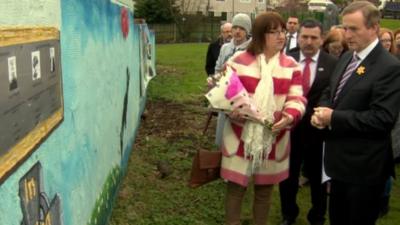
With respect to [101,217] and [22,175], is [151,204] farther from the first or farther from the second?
[22,175]

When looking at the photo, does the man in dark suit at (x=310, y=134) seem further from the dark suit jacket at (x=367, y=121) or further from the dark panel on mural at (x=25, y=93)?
the dark panel on mural at (x=25, y=93)

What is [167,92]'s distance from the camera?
12281 millimetres

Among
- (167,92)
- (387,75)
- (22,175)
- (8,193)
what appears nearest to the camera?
(8,193)

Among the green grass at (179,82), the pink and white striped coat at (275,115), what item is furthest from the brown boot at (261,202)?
the green grass at (179,82)

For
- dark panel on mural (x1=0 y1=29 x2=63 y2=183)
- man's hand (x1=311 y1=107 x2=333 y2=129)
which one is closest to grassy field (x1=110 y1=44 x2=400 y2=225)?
man's hand (x1=311 y1=107 x2=333 y2=129)

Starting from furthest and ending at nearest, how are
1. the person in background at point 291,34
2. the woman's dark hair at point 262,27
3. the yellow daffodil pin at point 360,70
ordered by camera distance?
the person in background at point 291,34 → the woman's dark hair at point 262,27 → the yellow daffodil pin at point 360,70

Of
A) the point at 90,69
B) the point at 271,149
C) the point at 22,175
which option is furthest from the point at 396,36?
the point at 22,175

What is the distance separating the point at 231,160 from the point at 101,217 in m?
1.18

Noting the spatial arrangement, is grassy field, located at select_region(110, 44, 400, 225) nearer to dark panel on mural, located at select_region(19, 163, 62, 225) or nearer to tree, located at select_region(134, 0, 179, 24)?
dark panel on mural, located at select_region(19, 163, 62, 225)

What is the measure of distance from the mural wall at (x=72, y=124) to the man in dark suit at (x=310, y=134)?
66.8 inches

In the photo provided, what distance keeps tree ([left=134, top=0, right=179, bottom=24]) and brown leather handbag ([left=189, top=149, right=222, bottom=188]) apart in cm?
4048

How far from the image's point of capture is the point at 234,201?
3.85 m

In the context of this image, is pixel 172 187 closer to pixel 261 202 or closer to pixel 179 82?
pixel 261 202

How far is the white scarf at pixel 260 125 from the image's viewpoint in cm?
353
